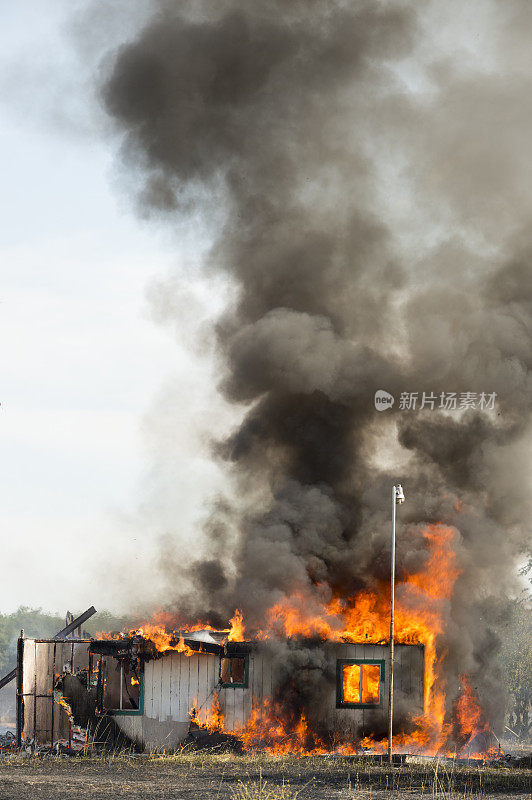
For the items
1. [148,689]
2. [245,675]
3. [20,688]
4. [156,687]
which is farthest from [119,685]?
[245,675]

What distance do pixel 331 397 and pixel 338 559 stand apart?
19.9 feet

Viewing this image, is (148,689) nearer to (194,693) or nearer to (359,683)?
(194,693)

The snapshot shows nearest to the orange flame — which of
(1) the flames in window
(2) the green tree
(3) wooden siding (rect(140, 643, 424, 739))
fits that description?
(3) wooden siding (rect(140, 643, 424, 739))

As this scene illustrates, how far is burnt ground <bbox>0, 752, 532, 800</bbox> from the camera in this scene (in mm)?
18547

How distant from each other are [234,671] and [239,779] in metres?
5.42

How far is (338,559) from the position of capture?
29781 mm

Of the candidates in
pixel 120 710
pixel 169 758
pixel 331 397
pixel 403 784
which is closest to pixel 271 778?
pixel 403 784

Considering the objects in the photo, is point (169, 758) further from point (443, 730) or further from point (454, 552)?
point (454, 552)

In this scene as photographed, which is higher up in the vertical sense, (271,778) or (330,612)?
(330,612)

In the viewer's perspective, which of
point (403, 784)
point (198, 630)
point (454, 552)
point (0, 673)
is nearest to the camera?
point (403, 784)

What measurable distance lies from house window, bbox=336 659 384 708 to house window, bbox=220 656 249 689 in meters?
2.44

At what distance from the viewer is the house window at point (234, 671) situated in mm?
25406

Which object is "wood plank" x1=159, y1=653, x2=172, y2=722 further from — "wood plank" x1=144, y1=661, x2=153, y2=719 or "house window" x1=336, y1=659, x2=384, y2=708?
"house window" x1=336, y1=659, x2=384, y2=708

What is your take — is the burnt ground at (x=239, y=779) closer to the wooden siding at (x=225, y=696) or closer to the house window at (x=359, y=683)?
the wooden siding at (x=225, y=696)
